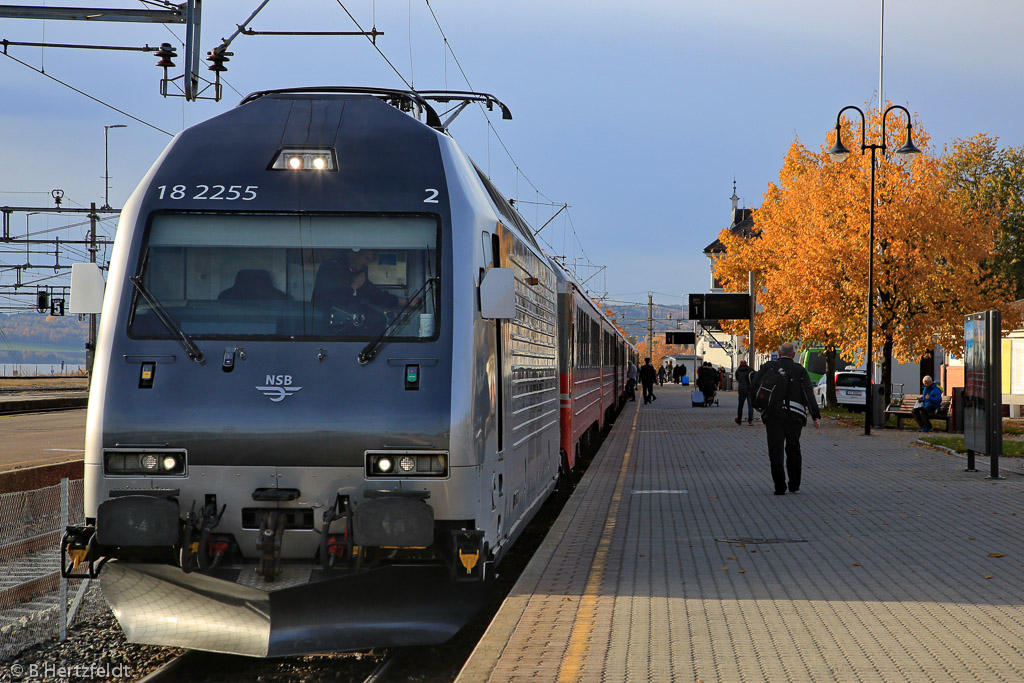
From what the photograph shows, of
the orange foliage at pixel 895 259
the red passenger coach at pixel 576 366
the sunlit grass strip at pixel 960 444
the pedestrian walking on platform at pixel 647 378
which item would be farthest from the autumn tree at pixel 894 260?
the pedestrian walking on platform at pixel 647 378

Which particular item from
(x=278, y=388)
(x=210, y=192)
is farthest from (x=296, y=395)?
(x=210, y=192)

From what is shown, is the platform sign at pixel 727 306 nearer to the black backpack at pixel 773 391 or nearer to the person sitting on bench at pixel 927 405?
→ the person sitting on bench at pixel 927 405

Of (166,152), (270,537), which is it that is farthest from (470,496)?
(166,152)

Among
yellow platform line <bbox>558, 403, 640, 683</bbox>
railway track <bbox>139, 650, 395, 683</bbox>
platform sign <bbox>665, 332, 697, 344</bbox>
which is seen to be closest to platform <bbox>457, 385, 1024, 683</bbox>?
yellow platform line <bbox>558, 403, 640, 683</bbox>

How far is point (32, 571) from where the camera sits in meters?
8.09

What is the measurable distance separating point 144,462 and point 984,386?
1222 cm

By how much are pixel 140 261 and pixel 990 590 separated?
592 cm

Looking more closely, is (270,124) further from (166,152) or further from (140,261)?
(140,261)

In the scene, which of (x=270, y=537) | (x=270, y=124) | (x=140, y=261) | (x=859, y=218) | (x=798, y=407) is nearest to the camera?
(x=270, y=537)

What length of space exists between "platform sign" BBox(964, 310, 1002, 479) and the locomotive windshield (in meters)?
10.4

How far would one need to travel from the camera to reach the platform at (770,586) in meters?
5.95

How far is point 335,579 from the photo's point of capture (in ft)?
21.7

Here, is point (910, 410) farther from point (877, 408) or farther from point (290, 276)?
point (290, 276)

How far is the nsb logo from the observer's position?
6723mm
